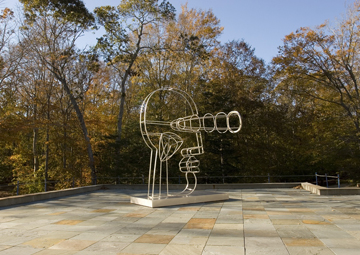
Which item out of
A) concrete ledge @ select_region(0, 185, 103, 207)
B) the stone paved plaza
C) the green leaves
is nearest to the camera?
the stone paved plaza

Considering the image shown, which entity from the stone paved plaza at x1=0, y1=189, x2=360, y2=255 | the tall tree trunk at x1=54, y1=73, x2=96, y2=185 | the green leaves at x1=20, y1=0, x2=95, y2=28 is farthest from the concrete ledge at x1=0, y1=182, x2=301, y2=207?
the green leaves at x1=20, y1=0, x2=95, y2=28

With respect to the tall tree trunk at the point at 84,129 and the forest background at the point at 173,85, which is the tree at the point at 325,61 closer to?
the forest background at the point at 173,85

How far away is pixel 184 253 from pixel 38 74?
21732 mm

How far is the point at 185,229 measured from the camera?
6883 millimetres

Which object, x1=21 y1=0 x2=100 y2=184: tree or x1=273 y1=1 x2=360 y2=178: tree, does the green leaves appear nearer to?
x1=21 y1=0 x2=100 y2=184: tree

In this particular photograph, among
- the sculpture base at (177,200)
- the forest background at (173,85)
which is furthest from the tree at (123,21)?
the sculpture base at (177,200)

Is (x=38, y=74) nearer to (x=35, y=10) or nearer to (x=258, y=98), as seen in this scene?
(x=35, y=10)

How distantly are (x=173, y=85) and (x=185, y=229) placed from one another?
1902 cm

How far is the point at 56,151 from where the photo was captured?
77.4 feet

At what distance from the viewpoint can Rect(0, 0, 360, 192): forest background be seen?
20422 mm

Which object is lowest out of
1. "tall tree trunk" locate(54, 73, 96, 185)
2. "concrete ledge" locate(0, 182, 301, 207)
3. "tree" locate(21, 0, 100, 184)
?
"concrete ledge" locate(0, 182, 301, 207)

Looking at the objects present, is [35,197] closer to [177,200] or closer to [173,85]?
[177,200]

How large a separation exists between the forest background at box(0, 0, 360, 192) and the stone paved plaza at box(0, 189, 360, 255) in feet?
33.5

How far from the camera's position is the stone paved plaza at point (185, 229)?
17.5 ft
